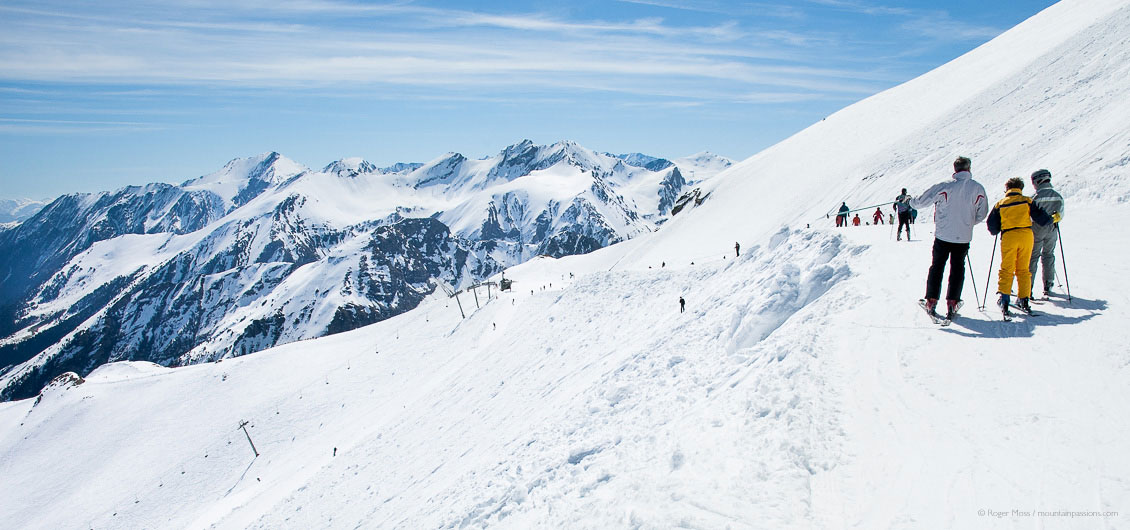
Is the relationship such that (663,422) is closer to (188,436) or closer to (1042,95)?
(1042,95)

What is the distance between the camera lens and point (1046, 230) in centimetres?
907

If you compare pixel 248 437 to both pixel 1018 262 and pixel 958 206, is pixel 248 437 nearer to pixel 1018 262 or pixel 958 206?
pixel 958 206

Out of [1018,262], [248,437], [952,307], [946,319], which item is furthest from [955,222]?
[248,437]

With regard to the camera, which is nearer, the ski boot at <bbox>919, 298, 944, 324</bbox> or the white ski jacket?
the white ski jacket

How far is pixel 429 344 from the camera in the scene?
166 ft

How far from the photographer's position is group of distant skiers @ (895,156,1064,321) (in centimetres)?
841

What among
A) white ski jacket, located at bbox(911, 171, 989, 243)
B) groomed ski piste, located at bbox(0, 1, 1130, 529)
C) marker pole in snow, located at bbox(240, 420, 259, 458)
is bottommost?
marker pole in snow, located at bbox(240, 420, 259, 458)

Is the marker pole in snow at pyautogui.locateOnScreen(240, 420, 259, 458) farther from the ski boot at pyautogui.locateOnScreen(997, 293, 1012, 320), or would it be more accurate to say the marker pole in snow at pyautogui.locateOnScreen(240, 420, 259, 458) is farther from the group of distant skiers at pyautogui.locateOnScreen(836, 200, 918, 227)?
the ski boot at pyautogui.locateOnScreen(997, 293, 1012, 320)

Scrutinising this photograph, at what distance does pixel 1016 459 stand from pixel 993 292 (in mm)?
5416

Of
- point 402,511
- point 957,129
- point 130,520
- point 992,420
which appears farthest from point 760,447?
point 130,520

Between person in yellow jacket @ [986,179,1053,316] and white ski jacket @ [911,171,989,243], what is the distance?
0.90ft

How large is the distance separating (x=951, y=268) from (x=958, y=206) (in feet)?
3.59

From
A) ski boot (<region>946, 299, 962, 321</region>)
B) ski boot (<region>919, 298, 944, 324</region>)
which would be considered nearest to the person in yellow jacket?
ski boot (<region>946, 299, 962, 321</region>)

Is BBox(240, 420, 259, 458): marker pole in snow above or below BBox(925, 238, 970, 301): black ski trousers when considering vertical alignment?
below
